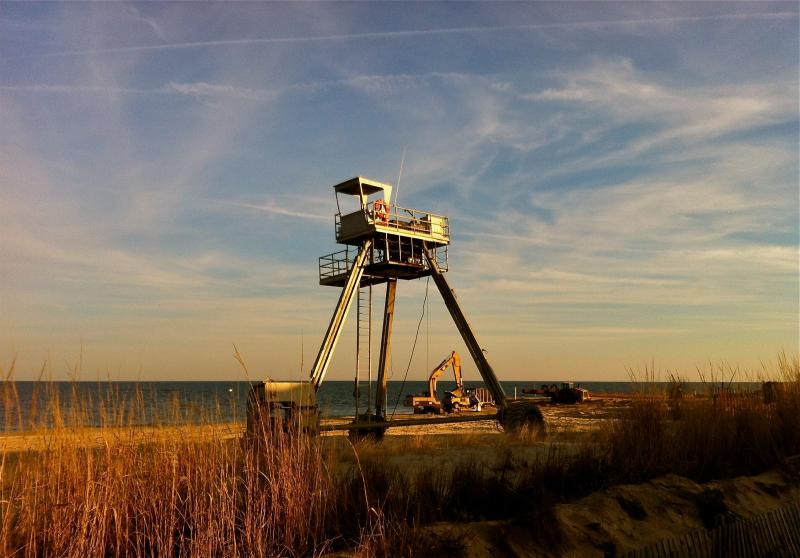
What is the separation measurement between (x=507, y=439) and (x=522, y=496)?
32.4 feet

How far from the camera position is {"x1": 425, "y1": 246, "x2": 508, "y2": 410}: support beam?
75.5 ft

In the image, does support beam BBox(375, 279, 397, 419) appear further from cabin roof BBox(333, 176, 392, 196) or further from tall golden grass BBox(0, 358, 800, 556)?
tall golden grass BBox(0, 358, 800, 556)

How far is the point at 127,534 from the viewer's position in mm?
6180

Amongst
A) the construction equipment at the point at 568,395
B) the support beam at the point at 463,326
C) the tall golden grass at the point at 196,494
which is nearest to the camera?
the tall golden grass at the point at 196,494

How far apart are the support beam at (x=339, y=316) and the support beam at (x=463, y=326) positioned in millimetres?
2547

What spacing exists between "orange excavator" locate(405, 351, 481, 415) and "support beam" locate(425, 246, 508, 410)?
26213mm

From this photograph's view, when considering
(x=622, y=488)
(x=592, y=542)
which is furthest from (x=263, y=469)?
(x=622, y=488)

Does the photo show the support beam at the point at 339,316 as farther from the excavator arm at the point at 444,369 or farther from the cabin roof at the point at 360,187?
the excavator arm at the point at 444,369

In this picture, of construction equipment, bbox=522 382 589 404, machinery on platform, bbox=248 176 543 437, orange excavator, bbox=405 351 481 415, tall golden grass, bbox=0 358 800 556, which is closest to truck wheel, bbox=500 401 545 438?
machinery on platform, bbox=248 176 543 437

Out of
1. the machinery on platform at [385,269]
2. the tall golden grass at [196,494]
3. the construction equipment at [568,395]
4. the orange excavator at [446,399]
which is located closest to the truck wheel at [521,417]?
the machinery on platform at [385,269]

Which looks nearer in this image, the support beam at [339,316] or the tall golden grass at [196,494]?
the tall golden grass at [196,494]

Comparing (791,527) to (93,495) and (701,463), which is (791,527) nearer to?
(701,463)

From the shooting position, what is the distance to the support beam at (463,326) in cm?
2300

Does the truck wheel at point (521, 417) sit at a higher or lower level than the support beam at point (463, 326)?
lower
